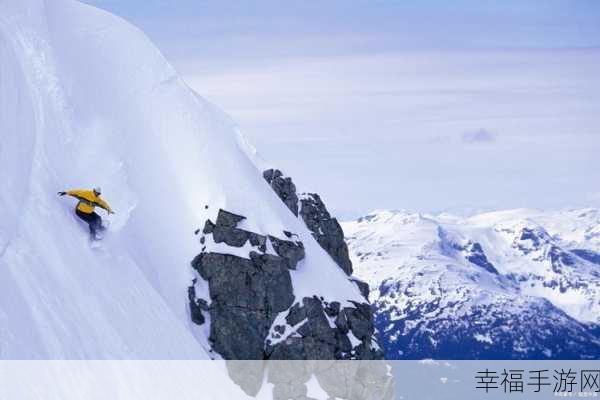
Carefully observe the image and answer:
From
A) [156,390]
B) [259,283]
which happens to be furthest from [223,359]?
[156,390]

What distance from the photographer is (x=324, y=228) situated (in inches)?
3989

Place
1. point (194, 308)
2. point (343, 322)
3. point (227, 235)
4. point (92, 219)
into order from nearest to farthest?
point (92, 219) → point (194, 308) → point (227, 235) → point (343, 322)

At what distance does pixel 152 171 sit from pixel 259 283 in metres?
11.6

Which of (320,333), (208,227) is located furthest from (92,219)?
(320,333)

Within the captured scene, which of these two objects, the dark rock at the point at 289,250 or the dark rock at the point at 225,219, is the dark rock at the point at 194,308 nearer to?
the dark rock at the point at 225,219

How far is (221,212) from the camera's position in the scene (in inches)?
3120

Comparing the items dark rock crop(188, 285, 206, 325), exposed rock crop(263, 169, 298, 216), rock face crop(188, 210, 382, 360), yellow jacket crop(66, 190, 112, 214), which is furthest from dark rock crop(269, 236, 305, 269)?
yellow jacket crop(66, 190, 112, 214)

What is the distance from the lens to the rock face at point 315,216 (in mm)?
97500

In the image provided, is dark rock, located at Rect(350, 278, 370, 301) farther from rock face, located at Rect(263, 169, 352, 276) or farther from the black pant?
the black pant

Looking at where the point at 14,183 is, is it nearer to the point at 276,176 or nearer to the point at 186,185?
the point at 186,185

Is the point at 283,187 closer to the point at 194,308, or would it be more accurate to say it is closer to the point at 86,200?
the point at 194,308

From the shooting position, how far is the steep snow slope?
179 ft

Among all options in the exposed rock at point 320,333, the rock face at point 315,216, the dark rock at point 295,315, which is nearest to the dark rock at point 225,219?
the dark rock at point 295,315

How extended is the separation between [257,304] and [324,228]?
22.3m
